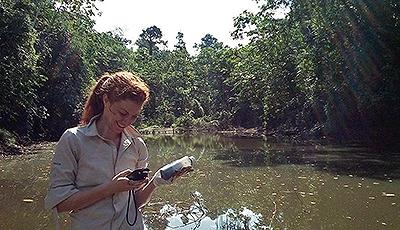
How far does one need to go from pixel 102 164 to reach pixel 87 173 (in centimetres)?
7

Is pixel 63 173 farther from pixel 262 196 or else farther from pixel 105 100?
pixel 262 196

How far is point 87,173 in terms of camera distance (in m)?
1.98

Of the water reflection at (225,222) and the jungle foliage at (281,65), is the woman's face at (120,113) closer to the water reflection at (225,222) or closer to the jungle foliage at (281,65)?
the water reflection at (225,222)

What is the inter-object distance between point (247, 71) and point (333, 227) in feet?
84.2

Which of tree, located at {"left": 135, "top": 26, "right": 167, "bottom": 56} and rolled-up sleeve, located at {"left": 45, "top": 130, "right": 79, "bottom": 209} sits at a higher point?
tree, located at {"left": 135, "top": 26, "right": 167, "bottom": 56}

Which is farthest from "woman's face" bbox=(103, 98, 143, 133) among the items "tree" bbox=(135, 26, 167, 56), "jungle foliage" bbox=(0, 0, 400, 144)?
"tree" bbox=(135, 26, 167, 56)

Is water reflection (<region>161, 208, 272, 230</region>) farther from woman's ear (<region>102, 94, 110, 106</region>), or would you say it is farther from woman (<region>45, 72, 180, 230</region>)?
woman's ear (<region>102, 94, 110, 106</region>)

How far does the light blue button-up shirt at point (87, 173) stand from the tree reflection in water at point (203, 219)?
A: 4.13 metres

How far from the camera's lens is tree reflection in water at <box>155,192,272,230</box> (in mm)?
6078

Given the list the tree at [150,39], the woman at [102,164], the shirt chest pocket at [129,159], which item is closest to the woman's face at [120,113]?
the woman at [102,164]

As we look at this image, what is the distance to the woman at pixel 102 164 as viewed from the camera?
1928mm

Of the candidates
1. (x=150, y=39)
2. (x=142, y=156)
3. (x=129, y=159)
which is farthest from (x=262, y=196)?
(x=150, y=39)

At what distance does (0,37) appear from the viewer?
15625 millimetres

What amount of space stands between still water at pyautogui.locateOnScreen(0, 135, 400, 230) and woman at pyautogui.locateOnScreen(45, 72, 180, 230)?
13.7 ft
